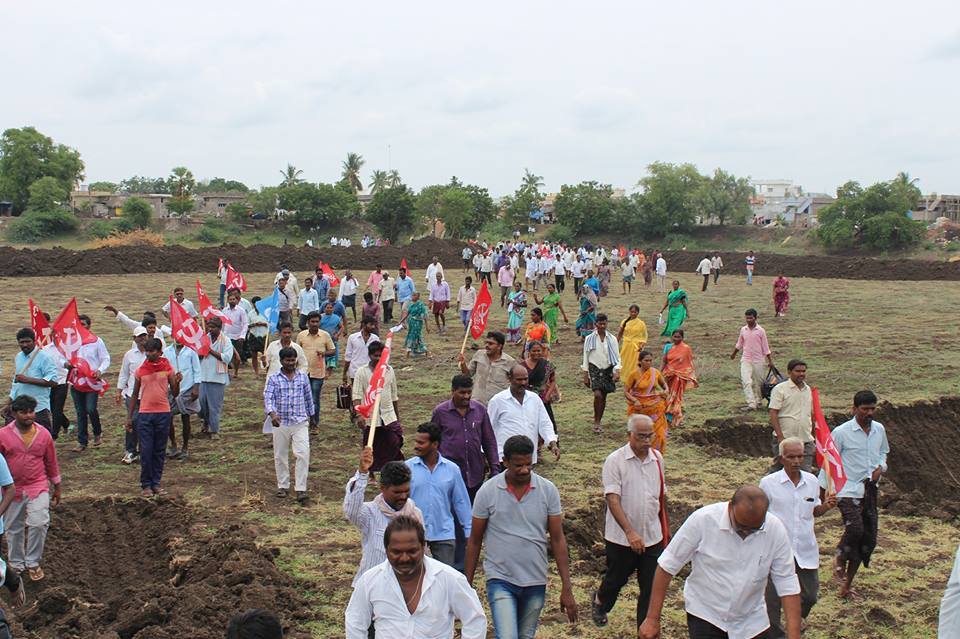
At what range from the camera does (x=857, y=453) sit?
7.64m

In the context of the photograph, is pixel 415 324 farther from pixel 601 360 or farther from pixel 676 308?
pixel 601 360

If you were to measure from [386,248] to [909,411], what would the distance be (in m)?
38.1

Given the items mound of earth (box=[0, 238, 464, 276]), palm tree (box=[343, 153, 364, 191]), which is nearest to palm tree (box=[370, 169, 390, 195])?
palm tree (box=[343, 153, 364, 191])

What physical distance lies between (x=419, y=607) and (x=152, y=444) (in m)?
6.60

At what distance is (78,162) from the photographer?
240 ft

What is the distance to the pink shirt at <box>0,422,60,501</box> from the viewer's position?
7406mm

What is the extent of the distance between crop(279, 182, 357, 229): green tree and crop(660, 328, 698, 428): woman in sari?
5786cm

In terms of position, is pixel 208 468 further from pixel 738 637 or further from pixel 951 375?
pixel 951 375

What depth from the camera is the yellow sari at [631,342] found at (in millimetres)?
13648

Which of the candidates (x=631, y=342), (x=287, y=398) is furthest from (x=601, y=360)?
(x=287, y=398)

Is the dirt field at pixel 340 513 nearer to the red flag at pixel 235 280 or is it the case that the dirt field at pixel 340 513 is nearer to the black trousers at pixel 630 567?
the black trousers at pixel 630 567

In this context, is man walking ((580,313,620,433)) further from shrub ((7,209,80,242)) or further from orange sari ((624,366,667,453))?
shrub ((7,209,80,242))

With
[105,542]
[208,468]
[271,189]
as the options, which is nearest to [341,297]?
[208,468]

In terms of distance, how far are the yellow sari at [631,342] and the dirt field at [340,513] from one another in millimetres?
856
